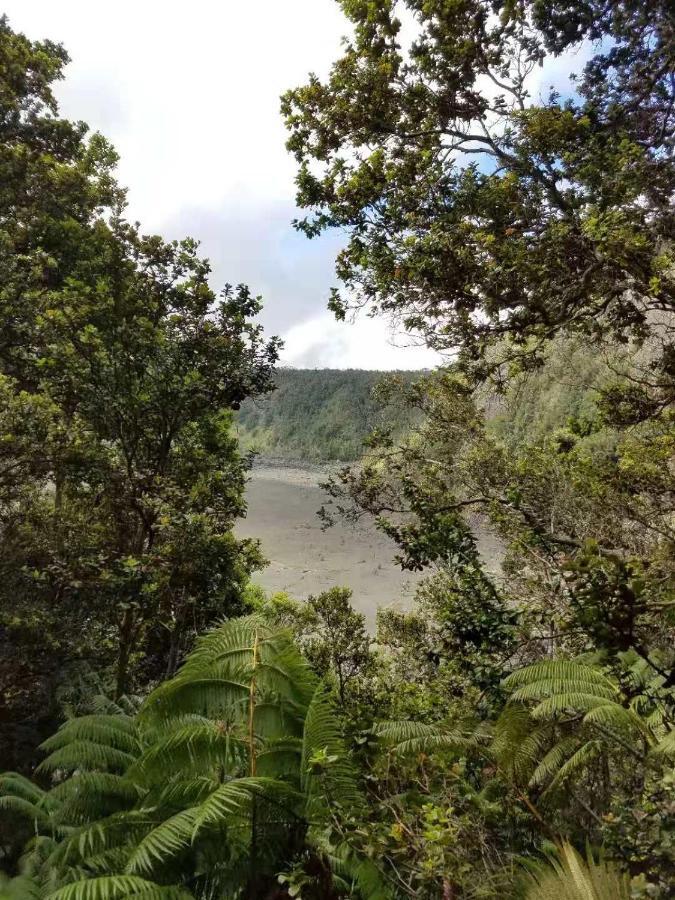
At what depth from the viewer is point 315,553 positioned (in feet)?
155

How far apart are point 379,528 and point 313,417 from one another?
79815 mm

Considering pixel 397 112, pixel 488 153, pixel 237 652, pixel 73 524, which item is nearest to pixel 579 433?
pixel 488 153

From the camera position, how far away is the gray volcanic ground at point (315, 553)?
3728 centimetres

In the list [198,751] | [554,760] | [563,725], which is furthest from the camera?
[563,725]

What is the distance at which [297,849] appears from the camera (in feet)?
9.16

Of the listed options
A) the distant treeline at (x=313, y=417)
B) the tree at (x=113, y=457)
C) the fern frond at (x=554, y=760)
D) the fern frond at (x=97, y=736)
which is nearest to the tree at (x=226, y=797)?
the fern frond at (x=97, y=736)

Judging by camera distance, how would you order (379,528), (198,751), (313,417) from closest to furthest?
(198,751) < (379,528) < (313,417)

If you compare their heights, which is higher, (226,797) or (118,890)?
(226,797)

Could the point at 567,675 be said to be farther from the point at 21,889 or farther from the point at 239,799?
the point at 21,889

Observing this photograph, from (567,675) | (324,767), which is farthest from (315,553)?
(324,767)

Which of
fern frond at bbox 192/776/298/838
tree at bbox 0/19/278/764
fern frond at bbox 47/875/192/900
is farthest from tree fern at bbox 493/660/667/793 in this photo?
tree at bbox 0/19/278/764

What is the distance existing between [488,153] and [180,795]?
628 centimetres

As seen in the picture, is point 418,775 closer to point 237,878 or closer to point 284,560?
point 237,878

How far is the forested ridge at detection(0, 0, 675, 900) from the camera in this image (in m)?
2.68
